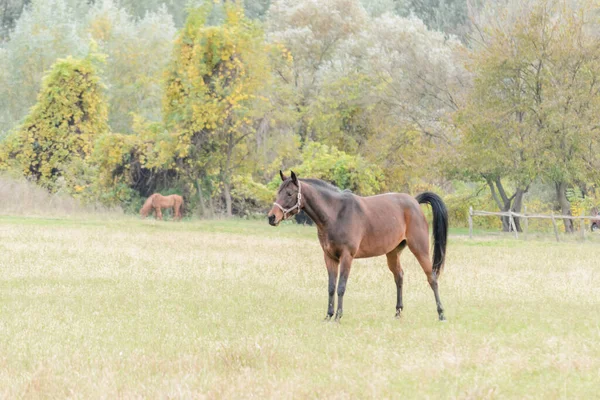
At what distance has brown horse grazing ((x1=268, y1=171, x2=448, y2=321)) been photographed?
38.6 feet

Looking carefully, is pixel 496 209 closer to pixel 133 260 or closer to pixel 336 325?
pixel 133 260

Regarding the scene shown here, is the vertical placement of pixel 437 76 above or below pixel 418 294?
above

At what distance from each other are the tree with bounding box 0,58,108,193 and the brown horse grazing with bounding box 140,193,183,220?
6.92 metres

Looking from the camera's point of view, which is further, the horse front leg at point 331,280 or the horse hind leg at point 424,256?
the horse hind leg at point 424,256

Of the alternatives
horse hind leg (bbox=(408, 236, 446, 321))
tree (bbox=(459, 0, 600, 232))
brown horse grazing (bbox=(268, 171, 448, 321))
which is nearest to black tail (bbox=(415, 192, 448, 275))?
brown horse grazing (bbox=(268, 171, 448, 321))

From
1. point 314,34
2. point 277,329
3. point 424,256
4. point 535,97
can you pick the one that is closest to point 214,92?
point 535,97

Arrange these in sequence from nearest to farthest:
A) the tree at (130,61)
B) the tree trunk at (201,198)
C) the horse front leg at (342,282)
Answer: the horse front leg at (342,282) < the tree trunk at (201,198) < the tree at (130,61)

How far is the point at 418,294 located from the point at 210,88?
→ 81.5 ft

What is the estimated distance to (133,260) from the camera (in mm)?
20016

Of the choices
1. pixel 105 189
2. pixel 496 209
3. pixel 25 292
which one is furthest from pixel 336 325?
pixel 496 209

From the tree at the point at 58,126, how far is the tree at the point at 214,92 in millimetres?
5975

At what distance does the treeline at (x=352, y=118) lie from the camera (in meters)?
35.2

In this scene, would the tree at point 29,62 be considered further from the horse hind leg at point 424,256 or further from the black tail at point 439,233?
the horse hind leg at point 424,256

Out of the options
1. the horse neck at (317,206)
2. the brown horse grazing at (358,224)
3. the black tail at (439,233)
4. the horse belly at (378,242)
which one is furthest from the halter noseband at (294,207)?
the black tail at (439,233)
